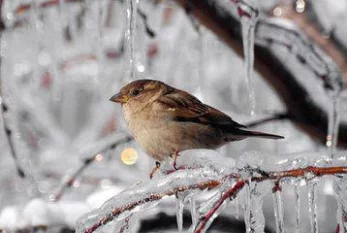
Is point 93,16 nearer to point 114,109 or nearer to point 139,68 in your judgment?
point 139,68

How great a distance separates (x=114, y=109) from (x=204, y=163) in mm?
4737

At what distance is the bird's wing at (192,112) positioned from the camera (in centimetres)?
274

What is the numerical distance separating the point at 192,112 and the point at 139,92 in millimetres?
259

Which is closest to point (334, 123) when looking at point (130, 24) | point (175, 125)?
point (175, 125)

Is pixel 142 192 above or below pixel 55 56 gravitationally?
below

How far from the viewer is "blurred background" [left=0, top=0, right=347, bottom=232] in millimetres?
2877

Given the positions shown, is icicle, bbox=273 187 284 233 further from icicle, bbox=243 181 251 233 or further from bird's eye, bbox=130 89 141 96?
bird's eye, bbox=130 89 141 96

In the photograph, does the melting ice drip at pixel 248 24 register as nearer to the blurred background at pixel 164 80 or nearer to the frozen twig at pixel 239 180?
the blurred background at pixel 164 80

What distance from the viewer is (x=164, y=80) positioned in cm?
426

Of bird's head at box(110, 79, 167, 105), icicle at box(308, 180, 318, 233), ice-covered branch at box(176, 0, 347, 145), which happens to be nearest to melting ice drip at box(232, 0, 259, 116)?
ice-covered branch at box(176, 0, 347, 145)

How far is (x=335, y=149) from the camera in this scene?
3.24 m

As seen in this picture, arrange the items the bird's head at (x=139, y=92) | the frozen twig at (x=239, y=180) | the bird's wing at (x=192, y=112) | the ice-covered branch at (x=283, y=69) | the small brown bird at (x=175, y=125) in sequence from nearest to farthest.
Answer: the frozen twig at (x=239, y=180)
the small brown bird at (x=175, y=125)
the bird's wing at (x=192, y=112)
the bird's head at (x=139, y=92)
the ice-covered branch at (x=283, y=69)

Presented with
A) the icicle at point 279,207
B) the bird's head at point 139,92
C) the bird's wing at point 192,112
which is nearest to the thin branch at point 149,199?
the icicle at point 279,207

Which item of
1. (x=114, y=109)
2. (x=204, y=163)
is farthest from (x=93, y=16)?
(x=114, y=109)
